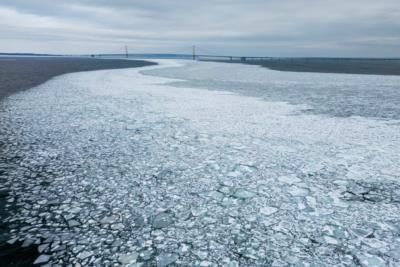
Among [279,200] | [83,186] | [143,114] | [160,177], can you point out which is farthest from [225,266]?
[143,114]

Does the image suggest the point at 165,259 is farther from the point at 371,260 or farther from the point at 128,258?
the point at 371,260

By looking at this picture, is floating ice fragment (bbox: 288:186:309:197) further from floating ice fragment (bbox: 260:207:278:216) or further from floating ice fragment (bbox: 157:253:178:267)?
floating ice fragment (bbox: 157:253:178:267)

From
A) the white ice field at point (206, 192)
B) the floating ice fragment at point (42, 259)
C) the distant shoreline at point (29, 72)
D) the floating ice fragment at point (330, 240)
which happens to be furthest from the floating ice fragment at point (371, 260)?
the distant shoreline at point (29, 72)

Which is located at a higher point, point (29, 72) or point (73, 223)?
point (29, 72)

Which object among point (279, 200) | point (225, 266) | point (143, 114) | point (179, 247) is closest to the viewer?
point (225, 266)

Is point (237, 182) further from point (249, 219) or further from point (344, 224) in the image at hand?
point (344, 224)

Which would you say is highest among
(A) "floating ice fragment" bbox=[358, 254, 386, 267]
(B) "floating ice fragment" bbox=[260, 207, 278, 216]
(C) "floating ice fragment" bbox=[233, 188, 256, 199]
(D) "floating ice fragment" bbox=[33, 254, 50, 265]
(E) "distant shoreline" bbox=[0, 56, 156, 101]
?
(E) "distant shoreline" bbox=[0, 56, 156, 101]

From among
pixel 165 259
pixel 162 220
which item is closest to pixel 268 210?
pixel 162 220

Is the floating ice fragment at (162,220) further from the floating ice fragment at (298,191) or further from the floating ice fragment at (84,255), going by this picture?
the floating ice fragment at (298,191)

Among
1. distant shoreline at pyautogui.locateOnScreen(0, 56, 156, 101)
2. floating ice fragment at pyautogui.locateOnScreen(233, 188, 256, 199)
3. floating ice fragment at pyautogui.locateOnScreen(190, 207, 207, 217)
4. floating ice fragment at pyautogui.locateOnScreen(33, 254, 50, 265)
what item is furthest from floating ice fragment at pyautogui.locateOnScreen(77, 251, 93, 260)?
distant shoreline at pyautogui.locateOnScreen(0, 56, 156, 101)
